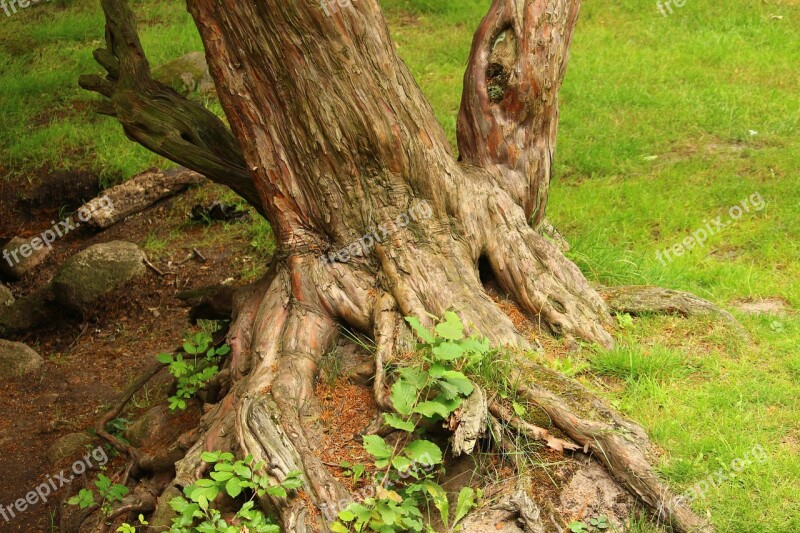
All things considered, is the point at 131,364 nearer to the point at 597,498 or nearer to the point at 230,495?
the point at 230,495

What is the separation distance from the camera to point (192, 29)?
38.8 ft

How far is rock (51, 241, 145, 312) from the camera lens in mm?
7406

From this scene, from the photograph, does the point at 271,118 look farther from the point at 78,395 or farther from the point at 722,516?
the point at 78,395

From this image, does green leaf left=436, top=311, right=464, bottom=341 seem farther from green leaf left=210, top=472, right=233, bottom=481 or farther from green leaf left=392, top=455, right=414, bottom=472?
green leaf left=210, top=472, right=233, bottom=481

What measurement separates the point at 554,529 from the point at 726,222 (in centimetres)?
414

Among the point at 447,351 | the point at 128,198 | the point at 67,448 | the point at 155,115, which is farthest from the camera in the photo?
the point at 128,198

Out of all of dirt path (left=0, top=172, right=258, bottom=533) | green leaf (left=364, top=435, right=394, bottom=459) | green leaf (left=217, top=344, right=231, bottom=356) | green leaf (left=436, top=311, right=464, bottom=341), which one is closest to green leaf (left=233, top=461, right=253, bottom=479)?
green leaf (left=364, top=435, right=394, bottom=459)

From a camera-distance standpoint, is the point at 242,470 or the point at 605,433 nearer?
the point at 242,470

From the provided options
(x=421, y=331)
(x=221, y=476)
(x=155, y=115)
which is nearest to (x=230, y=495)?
(x=221, y=476)

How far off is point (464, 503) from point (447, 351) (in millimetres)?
634

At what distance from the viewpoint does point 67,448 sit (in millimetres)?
5758

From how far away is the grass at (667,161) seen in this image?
4.12 metres

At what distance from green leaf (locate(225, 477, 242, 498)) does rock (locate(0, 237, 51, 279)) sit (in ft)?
18.3

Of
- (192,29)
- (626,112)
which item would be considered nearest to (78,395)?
(626,112)
